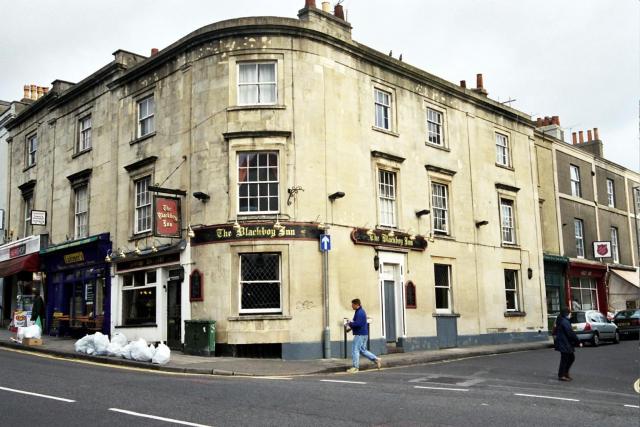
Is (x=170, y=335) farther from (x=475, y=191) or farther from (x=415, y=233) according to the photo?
(x=475, y=191)

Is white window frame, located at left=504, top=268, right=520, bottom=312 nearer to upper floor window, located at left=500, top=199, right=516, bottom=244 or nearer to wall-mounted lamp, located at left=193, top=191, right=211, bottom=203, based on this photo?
upper floor window, located at left=500, top=199, right=516, bottom=244

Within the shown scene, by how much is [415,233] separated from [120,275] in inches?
418

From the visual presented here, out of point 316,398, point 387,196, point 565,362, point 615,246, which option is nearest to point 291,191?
point 387,196

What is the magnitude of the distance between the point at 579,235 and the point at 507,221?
31.7ft

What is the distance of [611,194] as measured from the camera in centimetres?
3931

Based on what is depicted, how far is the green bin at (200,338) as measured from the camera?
18.4 meters

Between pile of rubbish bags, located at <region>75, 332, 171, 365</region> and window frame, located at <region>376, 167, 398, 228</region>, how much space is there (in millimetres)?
8648

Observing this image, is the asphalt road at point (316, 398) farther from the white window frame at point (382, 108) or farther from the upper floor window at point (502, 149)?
the upper floor window at point (502, 149)

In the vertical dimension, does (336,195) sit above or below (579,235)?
below

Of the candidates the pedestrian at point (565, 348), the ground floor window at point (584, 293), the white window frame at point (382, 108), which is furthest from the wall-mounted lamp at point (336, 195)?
the ground floor window at point (584, 293)

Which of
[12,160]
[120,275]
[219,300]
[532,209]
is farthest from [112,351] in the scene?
[532,209]

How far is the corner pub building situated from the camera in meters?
18.9

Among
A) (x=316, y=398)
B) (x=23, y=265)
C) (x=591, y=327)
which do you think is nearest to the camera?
(x=316, y=398)

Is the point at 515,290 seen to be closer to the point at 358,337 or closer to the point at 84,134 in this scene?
the point at 358,337
